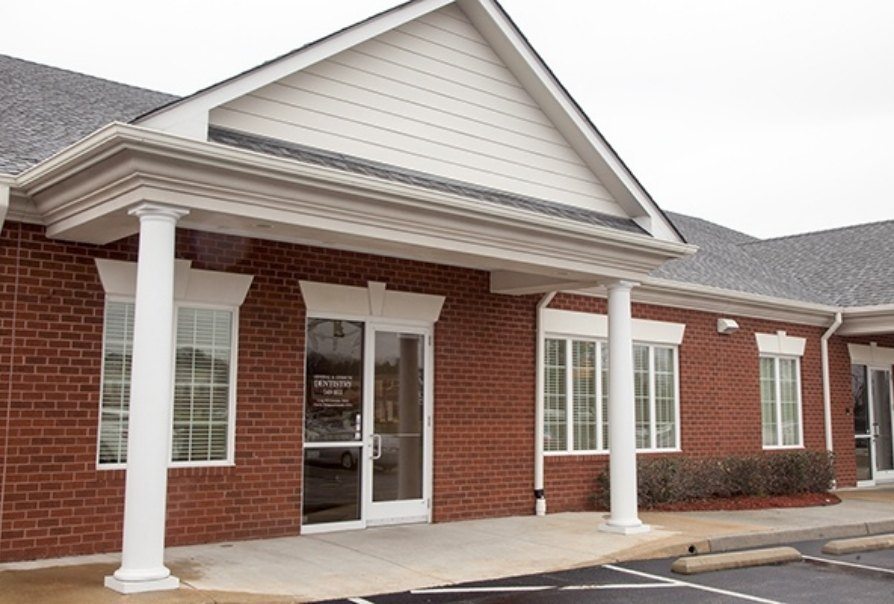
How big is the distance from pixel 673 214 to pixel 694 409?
26.3ft

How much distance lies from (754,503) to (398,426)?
640 centimetres

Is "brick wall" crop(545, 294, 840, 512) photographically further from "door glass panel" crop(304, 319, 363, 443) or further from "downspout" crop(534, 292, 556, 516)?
"door glass panel" crop(304, 319, 363, 443)

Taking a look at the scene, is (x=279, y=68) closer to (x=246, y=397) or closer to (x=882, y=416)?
(x=246, y=397)

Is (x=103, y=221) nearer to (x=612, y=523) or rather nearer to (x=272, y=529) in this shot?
(x=272, y=529)

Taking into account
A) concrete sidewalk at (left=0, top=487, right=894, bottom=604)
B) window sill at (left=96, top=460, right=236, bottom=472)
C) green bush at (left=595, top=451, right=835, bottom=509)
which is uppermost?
window sill at (left=96, top=460, right=236, bottom=472)

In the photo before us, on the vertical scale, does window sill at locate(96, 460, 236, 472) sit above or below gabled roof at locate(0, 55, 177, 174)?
below

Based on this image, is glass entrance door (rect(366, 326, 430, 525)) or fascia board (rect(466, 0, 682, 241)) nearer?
fascia board (rect(466, 0, 682, 241))

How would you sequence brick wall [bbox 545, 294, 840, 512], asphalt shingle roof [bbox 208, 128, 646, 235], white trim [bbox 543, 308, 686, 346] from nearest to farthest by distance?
asphalt shingle roof [bbox 208, 128, 646, 235]
white trim [bbox 543, 308, 686, 346]
brick wall [bbox 545, 294, 840, 512]

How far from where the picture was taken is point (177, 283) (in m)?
9.45

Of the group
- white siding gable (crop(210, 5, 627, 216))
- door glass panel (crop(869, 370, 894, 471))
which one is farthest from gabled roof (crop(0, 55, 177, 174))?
door glass panel (crop(869, 370, 894, 471))

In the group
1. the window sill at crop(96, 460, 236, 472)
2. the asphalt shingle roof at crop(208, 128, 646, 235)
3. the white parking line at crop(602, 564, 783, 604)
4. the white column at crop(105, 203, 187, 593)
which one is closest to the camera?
the white column at crop(105, 203, 187, 593)

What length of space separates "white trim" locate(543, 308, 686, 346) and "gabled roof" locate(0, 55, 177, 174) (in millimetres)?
6336

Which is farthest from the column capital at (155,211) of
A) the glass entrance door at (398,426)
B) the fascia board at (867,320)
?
the fascia board at (867,320)

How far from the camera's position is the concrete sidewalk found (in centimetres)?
736
